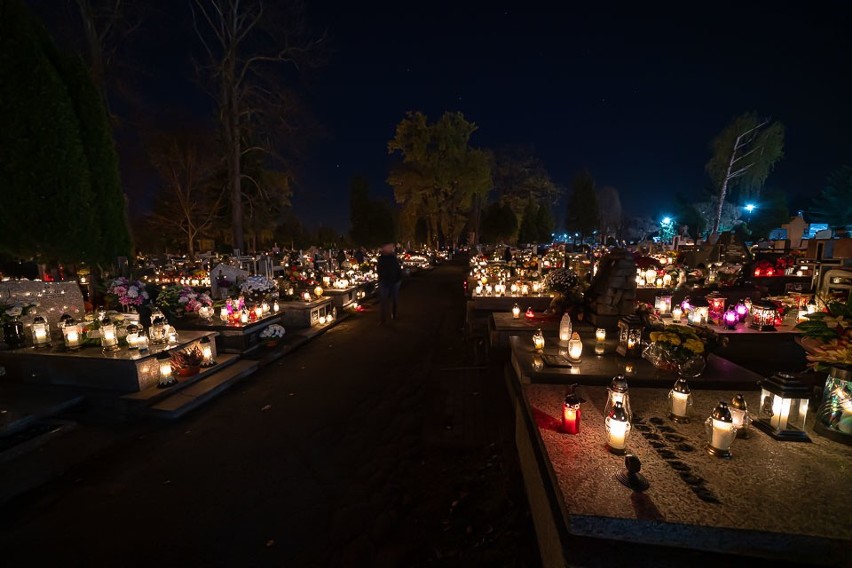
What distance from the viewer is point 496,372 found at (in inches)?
284

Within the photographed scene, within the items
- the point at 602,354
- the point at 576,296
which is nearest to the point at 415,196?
the point at 576,296

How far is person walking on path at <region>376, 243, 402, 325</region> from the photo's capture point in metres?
11.5

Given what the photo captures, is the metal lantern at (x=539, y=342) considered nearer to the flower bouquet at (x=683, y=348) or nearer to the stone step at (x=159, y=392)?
the flower bouquet at (x=683, y=348)

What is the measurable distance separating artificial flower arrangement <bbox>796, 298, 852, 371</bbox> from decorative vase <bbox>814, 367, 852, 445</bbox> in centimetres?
10

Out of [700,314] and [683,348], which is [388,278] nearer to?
[700,314]

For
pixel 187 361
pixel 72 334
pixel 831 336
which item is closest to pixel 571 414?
pixel 831 336

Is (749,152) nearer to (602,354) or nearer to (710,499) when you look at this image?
(602,354)

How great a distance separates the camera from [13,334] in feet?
21.9

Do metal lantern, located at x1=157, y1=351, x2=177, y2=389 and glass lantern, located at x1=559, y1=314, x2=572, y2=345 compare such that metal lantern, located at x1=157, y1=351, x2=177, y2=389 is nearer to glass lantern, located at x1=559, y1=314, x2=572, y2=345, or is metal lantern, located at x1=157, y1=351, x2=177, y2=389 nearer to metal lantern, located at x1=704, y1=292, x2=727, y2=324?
glass lantern, located at x1=559, y1=314, x2=572, y2=345

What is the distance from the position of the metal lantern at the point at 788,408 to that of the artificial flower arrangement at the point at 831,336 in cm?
34

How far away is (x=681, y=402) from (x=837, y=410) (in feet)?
3.88

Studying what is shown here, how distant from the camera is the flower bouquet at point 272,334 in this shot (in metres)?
9.30

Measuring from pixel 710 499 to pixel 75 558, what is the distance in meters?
4.83

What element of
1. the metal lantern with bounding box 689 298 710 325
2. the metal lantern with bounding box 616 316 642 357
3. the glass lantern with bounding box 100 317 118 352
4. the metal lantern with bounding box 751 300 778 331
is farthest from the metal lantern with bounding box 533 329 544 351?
the glass lantern with bounding box 100 317 118 352
